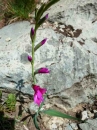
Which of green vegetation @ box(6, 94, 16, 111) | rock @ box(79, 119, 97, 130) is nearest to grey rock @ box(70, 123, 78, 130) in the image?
rock @ box(79, 119, 97, 130)

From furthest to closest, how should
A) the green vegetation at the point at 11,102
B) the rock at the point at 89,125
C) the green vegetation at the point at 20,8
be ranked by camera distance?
1. the green vegetation at the point at 20,8
2. the green vegetation at the point at 11,102
3. the rock at the point at 89,125

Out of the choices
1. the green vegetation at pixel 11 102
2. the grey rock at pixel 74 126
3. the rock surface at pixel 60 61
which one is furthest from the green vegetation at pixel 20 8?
the grey rock at pixel 74 126

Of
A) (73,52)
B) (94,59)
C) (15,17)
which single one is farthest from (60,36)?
(15,17)

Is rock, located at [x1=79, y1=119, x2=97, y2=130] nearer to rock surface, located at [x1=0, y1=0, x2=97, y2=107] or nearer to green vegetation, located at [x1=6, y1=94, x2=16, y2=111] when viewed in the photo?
rock surface, located at [x1=0, y1=0, x2=97, y2=107]

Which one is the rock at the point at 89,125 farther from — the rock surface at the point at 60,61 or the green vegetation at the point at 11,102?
the green vegetation at the point at 11,102

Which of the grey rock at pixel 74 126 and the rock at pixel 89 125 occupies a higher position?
the rock at pixel 89 125

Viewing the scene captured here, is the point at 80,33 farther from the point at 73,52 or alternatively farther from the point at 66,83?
the point at 66,83

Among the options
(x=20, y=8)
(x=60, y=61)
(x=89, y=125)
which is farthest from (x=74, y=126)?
(x=20, y=8)
